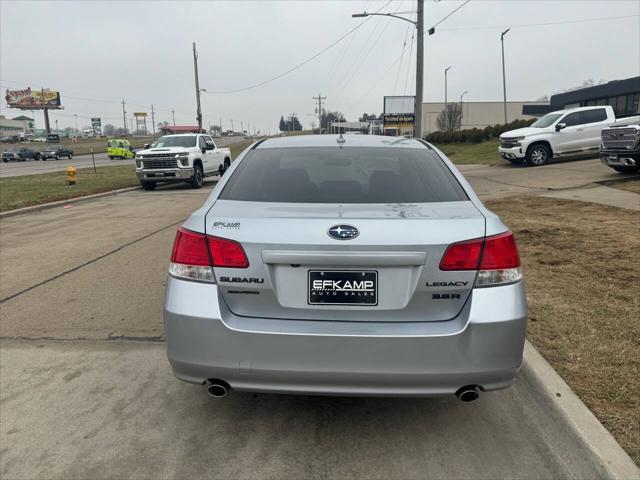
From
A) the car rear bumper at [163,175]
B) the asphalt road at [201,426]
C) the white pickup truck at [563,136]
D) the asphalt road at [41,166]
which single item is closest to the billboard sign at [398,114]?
the asphalt road at [41,166]

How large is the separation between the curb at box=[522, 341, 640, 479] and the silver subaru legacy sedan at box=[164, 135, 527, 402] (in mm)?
585

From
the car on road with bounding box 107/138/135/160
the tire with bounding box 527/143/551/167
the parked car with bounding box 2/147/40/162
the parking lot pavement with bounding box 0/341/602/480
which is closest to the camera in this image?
the parking lot pavement with bounding box 0/341/602/480

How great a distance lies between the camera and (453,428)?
9.91ft

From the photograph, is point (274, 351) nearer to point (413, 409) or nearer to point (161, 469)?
point (161, 469)

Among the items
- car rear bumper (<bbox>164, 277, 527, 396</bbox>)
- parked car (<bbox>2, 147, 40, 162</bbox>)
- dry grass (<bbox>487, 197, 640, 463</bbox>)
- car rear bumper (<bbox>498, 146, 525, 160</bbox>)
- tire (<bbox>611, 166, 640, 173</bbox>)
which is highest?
parked car (<bbox>2, 147, 40, 162</bbox>)

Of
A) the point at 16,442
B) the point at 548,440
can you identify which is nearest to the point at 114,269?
the point at 16,442

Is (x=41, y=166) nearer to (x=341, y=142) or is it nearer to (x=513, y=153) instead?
(x=513, y=153)

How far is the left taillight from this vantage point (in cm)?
255

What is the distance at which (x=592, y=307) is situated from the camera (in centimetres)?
448

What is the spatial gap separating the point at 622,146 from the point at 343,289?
13.6 metres

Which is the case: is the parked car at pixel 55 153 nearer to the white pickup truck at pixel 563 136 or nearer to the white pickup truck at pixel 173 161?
the white pickup truck at pixel 173 161

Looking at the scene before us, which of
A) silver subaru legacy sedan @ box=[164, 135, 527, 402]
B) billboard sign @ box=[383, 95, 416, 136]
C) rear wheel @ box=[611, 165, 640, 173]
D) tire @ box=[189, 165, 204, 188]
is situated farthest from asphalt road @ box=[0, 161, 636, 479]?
billboard sign @ box=[383, 95, 416, 136]

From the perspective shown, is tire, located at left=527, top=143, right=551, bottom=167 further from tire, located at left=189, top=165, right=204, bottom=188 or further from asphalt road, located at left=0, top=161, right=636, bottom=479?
asphalt road, located at left=0, top=161, right=636, bottom=479

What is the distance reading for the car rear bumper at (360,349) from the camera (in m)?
2.47
